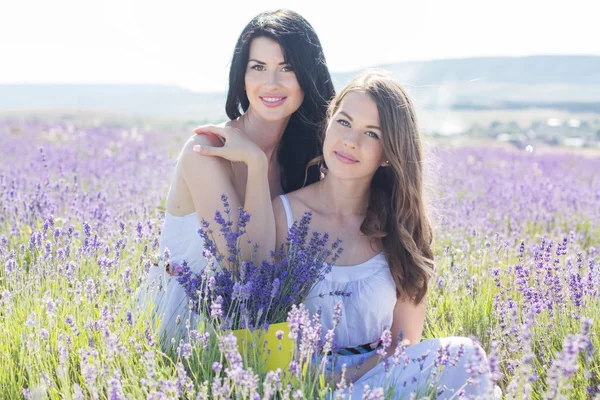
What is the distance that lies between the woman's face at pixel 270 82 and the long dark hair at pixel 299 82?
0.04m

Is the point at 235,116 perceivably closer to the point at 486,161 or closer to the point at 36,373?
the point at 36,373

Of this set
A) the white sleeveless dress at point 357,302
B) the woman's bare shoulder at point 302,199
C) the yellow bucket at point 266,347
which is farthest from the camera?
the woman's bare shoulder at point 302,199

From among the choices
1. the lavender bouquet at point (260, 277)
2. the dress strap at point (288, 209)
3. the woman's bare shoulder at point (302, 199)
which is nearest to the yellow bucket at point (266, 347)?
the lavender bouquet at point (260, 277)

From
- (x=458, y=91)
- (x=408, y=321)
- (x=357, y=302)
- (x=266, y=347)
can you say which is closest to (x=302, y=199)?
(x=357, y=302)

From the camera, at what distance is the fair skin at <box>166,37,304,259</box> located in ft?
9.45

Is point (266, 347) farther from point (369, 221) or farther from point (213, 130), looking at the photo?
point (213, 130)

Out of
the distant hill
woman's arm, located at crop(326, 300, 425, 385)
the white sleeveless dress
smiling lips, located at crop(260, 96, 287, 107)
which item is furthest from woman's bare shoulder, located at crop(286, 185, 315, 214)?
the distant hill

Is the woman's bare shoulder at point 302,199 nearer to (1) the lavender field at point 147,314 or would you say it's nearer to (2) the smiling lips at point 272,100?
(2) the smiling lips at point 272,100

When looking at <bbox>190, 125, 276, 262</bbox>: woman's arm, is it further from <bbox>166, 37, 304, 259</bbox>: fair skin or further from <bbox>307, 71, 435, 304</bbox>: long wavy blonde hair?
<bbox>307, 71, 435, 304</bbox>: long wavy blonde hair

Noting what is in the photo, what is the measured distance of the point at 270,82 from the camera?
322cm

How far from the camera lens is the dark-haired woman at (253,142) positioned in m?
2.89

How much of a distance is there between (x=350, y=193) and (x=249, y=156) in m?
0.55

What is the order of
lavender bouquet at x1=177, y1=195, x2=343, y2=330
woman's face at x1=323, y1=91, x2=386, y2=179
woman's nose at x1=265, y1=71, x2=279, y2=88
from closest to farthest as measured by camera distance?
lavender bouquet at x1=177, y1=195, x2=343, y2=330, woman's face at x1=323, y1=91, x2=386, y2=179, woman's nose at x1=265, y1=71, x2=279, y2=88

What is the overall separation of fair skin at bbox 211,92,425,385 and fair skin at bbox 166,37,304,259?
5.6 inches
